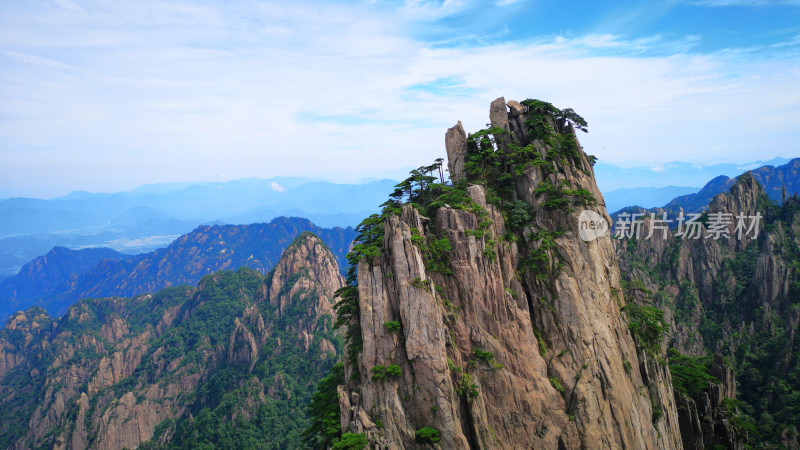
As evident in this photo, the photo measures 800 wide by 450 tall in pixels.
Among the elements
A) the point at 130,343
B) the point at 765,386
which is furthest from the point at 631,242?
the point at 130,343

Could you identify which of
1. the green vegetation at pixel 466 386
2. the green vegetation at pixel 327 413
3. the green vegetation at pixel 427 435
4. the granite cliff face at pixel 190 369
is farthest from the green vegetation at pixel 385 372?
the granite cliff face at pixel 190 369

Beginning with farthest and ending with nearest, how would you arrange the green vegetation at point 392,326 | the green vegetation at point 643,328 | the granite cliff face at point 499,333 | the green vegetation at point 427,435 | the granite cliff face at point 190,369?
1. the granite cliff face at point 190,369
2. the green vegetation at point 643,328
3. the green vegetation at point 392,326
4. the granite cliff face at point 499,333
5. the green vegetation at point 427,435

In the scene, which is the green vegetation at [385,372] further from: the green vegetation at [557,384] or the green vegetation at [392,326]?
the green vegetation at [557,384]

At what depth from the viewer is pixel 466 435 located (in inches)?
1055

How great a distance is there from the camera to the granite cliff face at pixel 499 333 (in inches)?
1047

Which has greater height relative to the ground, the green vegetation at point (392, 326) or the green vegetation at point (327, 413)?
the green vegetation at point (392, 326)

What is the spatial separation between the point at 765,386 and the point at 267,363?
86.3m

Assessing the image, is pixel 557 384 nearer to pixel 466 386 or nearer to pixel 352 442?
pixel 466 386

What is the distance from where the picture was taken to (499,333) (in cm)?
2889

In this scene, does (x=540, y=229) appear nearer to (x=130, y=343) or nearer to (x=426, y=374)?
(x=426, y=374)

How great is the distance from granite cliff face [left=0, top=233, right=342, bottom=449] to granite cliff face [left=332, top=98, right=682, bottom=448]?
50336 mm

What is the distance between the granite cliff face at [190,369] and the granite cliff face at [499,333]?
50336 mm

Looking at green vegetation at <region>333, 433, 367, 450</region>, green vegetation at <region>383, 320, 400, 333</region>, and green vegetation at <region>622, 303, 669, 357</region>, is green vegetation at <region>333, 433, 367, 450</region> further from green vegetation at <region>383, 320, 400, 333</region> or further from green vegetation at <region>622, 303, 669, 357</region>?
green vegetation at <region>622, 303, 669, 357</region>

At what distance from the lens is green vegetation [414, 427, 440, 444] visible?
25234 millimetres
